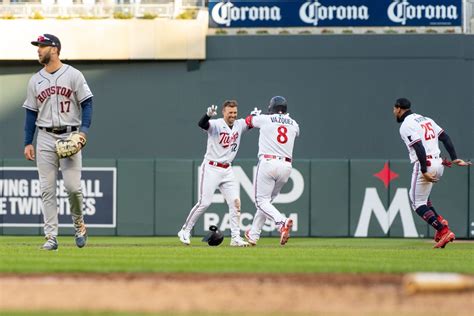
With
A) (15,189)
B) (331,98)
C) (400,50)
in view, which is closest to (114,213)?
(15,189)

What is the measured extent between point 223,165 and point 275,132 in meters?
0.81

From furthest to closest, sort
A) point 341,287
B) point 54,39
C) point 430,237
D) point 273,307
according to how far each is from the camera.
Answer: point 430,237 < point 54,39 < point 341,287 < point 273,307

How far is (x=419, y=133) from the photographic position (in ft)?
44.9

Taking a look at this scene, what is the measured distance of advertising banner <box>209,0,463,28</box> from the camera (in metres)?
20.6

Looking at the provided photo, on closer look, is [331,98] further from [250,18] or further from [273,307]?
[273,307]

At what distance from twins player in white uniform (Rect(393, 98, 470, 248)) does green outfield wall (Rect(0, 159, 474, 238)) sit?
15.3 ft

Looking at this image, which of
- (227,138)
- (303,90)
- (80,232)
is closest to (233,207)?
(227,138)

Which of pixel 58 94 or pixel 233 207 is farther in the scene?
pixel 233 207

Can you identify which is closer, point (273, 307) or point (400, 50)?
point (273, 307)

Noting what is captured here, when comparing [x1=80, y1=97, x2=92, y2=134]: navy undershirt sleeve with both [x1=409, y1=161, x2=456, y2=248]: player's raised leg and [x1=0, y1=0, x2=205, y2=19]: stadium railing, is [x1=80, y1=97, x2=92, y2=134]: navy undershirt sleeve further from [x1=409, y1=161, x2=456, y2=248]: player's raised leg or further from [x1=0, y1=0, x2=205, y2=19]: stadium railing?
[x1=0, y1=0, x2=205, y2=19]: stadium railing

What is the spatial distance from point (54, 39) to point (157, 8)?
33.6 feet

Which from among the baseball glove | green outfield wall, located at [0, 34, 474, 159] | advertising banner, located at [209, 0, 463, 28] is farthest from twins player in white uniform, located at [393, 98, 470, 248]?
advertising banner, located at [209, 0, 463, 28]

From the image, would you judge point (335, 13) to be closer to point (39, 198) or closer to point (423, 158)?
point (39, 198)

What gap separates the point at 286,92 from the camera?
20859 mm
